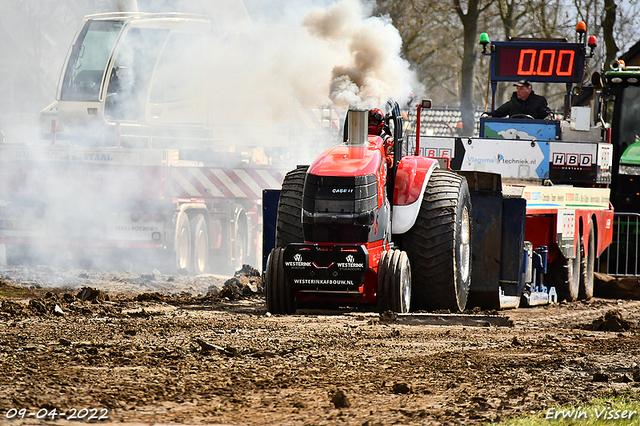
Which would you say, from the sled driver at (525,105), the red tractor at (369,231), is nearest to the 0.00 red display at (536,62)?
the sled driver at (525,105)

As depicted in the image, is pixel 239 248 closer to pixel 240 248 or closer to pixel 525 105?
pixel 240 248

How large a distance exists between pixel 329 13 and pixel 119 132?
13.7 feet

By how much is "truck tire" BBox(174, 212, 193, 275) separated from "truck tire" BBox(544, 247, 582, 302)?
5228 millimetres

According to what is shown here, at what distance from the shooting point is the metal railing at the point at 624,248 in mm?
13883

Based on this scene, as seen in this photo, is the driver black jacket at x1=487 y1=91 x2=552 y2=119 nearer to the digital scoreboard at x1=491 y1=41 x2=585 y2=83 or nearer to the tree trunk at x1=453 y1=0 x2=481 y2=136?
the digital scoreboard at x1=491 y1=41 x2=585 y2=83

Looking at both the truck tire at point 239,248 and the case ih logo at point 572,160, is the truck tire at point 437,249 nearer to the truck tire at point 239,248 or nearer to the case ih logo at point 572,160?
the case ih logo at point 572,160

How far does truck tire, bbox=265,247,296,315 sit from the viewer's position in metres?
7.77

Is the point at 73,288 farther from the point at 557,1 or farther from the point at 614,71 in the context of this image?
the point at 557,1

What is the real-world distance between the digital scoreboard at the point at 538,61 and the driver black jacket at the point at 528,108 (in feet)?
1.40

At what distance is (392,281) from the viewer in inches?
299

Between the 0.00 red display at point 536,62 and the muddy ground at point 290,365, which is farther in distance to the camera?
the 0.00 red display at point 536,62

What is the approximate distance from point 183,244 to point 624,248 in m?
6.83
